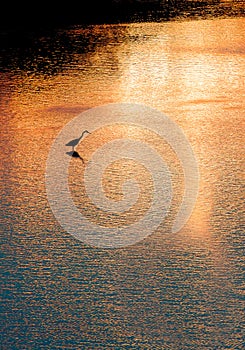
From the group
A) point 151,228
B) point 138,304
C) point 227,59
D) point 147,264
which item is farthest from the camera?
point 227,59

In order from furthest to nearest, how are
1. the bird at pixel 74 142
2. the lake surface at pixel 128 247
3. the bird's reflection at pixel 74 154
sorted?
1. the bird at pixel 74 142
2. the bird's reflection at pixel 74 154
3. the lake surface at pixel 128 247

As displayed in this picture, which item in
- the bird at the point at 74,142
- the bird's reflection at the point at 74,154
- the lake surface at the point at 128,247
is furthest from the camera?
the bird at the point at 74,142

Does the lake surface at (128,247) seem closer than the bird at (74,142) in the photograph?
Yes

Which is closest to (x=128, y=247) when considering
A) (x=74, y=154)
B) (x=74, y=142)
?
(x=74, y=154)

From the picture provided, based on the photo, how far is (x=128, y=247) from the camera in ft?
10.8

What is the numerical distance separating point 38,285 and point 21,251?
1.05ft

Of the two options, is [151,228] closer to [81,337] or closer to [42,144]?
[81,337]

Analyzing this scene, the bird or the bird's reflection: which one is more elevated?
the bird

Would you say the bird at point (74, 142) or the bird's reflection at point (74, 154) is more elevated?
the bird at point (74, 142)

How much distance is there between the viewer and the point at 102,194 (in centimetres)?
381

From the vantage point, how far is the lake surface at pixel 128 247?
268cm

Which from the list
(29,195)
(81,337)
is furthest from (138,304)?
(29,195)

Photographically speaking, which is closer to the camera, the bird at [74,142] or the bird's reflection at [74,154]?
the bird's reflection at [74,154]

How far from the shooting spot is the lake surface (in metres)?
2.68
